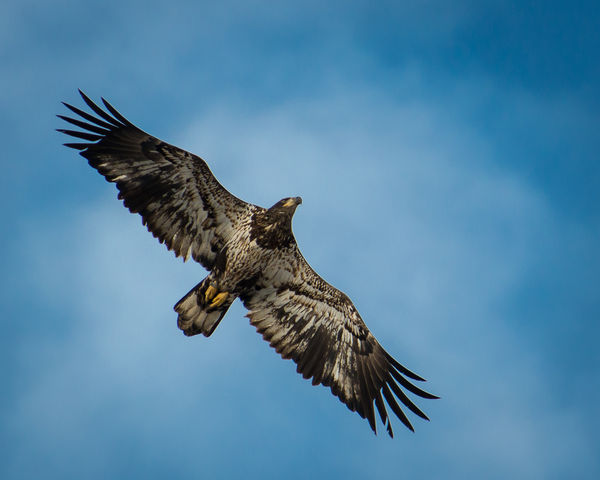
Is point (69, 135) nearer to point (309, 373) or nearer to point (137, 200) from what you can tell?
point (137, 200)

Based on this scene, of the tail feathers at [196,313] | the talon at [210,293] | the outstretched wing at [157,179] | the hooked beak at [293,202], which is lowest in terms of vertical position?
the tail feathers at [196,313]

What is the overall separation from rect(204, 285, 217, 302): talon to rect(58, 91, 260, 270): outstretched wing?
969mm

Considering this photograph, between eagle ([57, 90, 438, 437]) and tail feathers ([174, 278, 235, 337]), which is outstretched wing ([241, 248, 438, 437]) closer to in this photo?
eagle ([57, 90, 438, 437])

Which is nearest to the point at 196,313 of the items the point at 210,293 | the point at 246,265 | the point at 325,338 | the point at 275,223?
the point at 210,293

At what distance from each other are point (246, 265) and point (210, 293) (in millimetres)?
857

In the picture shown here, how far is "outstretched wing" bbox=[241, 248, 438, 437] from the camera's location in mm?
14375

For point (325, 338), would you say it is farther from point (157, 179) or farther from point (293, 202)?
point (157, 179)

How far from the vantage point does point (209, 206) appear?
45.8 feet

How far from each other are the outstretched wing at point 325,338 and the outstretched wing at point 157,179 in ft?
5.25

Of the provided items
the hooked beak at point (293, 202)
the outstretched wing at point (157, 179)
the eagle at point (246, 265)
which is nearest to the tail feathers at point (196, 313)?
the eagle at point (246, 265)

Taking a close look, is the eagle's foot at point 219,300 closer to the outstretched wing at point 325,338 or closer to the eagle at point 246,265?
the eagle at point 246,265

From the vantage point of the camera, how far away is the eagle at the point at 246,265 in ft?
45.0

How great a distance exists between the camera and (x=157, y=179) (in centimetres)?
1379

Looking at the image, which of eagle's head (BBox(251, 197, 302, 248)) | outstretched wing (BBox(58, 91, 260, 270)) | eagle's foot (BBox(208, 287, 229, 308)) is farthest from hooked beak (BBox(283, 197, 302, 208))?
eagle's foot (BBox(208, 287, 229, 308))
